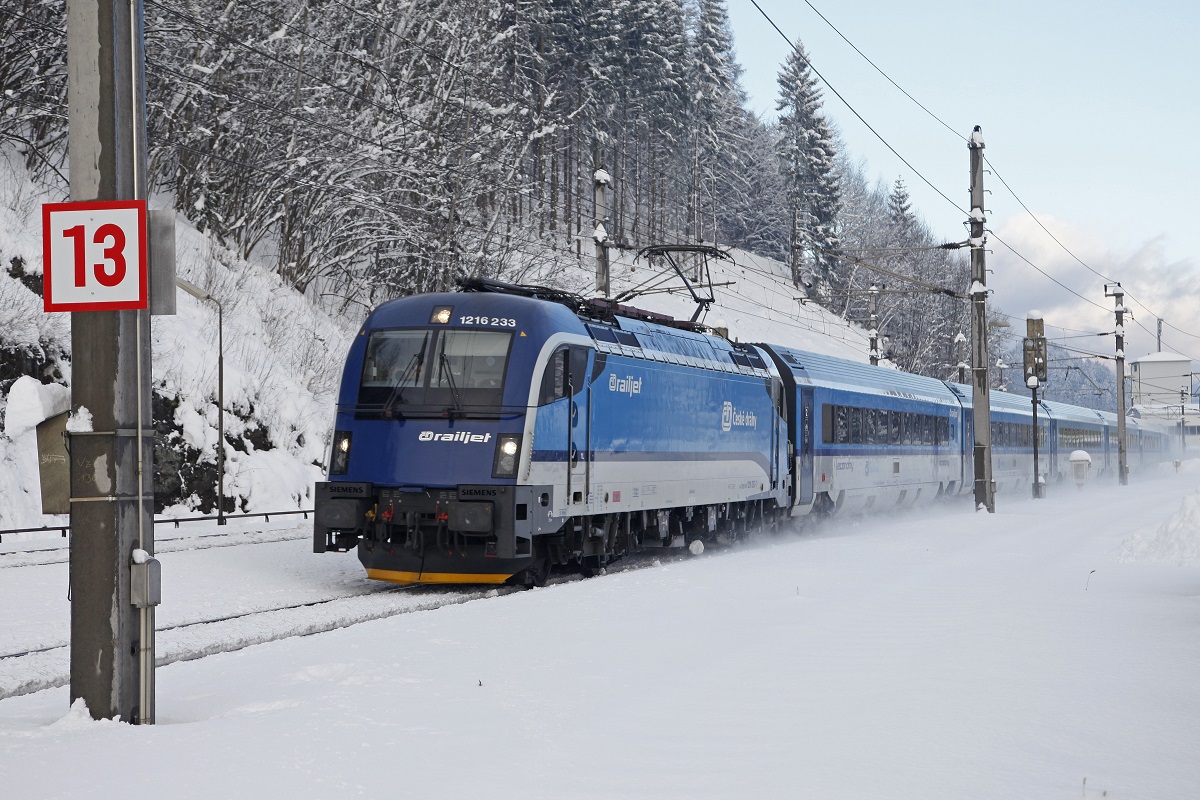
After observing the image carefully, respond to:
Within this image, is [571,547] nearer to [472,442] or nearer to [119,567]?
[472,442]

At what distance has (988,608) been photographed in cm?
1159

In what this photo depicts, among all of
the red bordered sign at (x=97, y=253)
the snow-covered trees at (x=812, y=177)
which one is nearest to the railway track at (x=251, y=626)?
the red bordered sign at (x=97, y=253)

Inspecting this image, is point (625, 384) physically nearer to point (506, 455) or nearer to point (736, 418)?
point (506, 455)

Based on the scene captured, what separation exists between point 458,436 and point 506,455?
1.87 feet

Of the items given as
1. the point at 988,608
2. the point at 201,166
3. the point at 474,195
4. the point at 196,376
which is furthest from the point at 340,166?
the point at 988,608

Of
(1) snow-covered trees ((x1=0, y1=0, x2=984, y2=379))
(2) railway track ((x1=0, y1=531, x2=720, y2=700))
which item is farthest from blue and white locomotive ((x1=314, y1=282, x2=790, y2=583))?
(1) snow-covered trees ((x1=0, y1=0, x2=984, y2=379))

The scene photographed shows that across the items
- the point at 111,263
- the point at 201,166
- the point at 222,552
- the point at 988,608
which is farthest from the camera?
the point at 201,166

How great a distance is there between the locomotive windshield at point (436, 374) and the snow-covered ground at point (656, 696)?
2089 millimetres

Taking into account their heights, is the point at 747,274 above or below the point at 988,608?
above

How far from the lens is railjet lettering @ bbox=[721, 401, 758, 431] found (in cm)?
1955

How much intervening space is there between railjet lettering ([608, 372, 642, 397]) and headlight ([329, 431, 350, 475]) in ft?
11.3

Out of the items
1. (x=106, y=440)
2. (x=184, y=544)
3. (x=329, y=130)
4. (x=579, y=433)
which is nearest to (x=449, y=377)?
(x=579, y=433)

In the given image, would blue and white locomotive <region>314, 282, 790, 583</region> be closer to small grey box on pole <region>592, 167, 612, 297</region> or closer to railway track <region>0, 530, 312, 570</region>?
railway track <region>0, 530, 312, 570</region>

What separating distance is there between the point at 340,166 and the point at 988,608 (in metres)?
22.4
